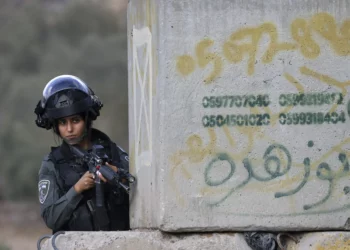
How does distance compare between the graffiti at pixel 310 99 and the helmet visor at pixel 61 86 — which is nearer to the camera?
the graffiti at pixel 310 99

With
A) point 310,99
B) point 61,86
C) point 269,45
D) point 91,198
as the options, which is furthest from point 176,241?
point 61,86

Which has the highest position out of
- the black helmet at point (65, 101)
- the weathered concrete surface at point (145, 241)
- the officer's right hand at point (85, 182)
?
the black helmet at point (65, 101)

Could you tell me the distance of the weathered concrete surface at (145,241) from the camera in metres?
6.13

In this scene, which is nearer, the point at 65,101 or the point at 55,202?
the point at 55,202

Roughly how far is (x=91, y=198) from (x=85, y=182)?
22 cm

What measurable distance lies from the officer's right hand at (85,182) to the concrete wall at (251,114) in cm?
65

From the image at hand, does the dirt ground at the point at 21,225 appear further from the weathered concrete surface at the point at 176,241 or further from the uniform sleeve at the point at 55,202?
the weathered concrete surface at the point at 176,241

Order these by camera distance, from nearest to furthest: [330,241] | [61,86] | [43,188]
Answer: [330,241]
[43,188]
[61,86]

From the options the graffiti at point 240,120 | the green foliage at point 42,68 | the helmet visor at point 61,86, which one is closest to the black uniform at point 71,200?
the helmet visor at point 61,86

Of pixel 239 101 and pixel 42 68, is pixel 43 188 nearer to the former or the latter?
pixel 239 101

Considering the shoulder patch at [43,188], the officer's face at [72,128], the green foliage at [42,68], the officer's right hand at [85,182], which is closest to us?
the officer's right hand at [85,182]

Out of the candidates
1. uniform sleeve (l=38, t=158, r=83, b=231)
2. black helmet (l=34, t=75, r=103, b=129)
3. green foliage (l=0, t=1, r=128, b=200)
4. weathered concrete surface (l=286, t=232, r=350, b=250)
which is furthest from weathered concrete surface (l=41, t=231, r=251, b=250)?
green foliage (l=0, t=1, r=128, b=200)

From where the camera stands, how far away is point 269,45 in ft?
20.1

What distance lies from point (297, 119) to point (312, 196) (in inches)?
16.8
